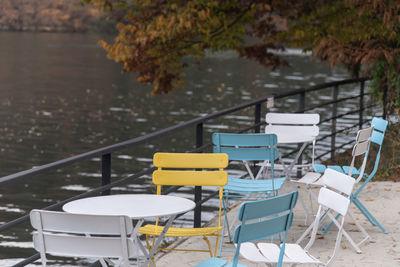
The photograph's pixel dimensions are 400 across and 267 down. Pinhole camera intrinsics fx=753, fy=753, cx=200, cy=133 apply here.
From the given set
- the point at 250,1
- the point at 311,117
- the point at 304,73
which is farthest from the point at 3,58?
the point at 311,117

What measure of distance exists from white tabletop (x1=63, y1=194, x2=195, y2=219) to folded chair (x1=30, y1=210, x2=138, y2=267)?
0.54 meters

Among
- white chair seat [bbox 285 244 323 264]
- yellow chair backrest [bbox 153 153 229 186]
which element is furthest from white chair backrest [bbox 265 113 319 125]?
white chair seat [bbox 285 244 323 264]

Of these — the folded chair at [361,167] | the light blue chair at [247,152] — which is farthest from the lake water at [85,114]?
the folded chair at [361,167]

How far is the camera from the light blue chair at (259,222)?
4098 mm

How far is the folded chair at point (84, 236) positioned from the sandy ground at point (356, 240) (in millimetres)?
2197

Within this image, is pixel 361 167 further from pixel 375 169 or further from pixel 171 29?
pixel 171 29

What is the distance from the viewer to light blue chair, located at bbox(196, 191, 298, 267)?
4.10 m

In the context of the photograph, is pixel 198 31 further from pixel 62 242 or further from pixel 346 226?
pixel 62 242

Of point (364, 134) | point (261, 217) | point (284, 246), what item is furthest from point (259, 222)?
point (364, 134)

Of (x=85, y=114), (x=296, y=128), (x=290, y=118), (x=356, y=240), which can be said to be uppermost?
(x=290, y=118)

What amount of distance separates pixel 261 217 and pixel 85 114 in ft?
87.7

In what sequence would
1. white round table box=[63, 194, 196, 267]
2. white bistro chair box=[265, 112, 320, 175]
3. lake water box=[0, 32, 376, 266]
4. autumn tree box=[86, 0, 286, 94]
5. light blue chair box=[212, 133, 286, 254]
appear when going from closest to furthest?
1. white round table box=[63, 194, 196, 267]
2. light blue chair box=[212, 133, 286, 254]
3. white bistro chair box=[265, 112, 320, 175]
4. autumn tree box=[86, 0, 286, 94]
5. lake water box=[0, 32, 376, 266]

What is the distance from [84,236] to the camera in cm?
379

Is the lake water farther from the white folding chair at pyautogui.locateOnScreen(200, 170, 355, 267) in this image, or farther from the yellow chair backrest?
the white folding chair at pyautogui.locateOnScreen(200, 170, 355, 267)
